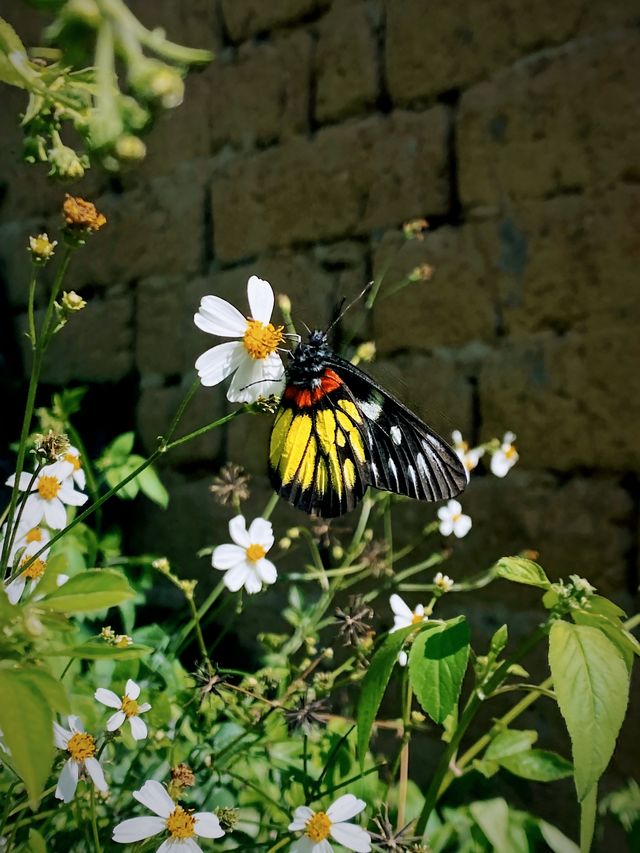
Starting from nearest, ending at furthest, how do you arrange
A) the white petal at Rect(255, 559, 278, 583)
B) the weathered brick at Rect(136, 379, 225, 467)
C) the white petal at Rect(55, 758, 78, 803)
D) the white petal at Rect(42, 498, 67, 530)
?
the white petal at Rect(55, 758, 78, 803)
the white petal at Rect(42, 498, 67, 530)
the white petal at Rect(255, 559, 278, 583)
the weathered brick at Rect(136, 379, 225, 467)

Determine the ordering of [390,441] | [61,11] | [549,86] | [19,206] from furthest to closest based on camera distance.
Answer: [19,206] → [549,86] → [390,441] → [61,11]

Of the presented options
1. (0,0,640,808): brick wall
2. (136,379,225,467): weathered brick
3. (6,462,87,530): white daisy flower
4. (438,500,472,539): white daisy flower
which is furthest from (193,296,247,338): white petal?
(136,379,225,467): weathered brick

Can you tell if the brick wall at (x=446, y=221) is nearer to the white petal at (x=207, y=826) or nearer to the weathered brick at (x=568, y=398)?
the weathered brick at (x=568, y=398)

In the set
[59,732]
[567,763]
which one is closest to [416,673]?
[59,732]

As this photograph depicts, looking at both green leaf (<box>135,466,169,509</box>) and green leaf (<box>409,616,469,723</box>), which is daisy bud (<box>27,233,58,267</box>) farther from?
green leaf (<box>135,466,169,509</box>)

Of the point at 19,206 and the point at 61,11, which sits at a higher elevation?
the point at 19,206

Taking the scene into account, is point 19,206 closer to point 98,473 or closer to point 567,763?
point 98,473

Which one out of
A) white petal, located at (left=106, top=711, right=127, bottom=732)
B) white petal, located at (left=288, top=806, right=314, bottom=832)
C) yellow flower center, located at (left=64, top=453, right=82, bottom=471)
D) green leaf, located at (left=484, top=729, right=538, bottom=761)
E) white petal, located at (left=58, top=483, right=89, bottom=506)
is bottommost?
green leaf, located at (left=484, top=729, right=538, bottom=761)
